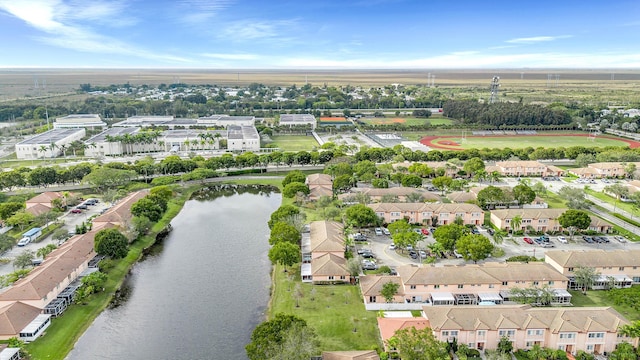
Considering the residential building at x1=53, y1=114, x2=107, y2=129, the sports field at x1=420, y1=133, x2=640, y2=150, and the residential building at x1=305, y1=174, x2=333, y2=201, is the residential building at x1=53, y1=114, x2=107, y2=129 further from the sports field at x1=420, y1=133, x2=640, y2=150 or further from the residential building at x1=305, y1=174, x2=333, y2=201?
the sports field at x1=420, y1=133, x2=640, y2=150

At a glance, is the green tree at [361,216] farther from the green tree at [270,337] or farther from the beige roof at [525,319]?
the green tree at [270,337]

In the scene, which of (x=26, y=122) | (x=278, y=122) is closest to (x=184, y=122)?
(x=278, y=122)

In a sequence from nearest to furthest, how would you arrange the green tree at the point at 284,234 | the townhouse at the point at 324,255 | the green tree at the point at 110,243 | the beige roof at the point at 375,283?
the beige roof at the point at 375,283, the townhouse at the point at 324,255, the green tree at the point at 110,243, the green tree at the point at 284,234

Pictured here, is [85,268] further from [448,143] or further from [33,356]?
[448,143]

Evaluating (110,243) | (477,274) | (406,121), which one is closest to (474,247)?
(477,274)

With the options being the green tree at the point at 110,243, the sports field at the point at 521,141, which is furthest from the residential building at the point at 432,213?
the sports field at the point at 521,141

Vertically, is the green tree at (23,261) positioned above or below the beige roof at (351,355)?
above

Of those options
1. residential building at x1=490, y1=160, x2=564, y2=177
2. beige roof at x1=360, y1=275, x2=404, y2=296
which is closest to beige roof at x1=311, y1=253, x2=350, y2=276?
beige roof at x1=360, y1=275, x2=404, y2=296
